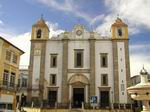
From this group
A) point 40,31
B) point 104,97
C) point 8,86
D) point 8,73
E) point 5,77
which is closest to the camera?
point 5,77

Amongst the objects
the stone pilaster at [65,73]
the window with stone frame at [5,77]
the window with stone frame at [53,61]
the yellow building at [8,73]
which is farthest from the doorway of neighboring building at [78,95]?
the window with stone frame at [5,77]

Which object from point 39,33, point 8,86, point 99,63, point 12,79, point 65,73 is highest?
point 39,33

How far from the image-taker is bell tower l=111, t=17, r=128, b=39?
39.7 m

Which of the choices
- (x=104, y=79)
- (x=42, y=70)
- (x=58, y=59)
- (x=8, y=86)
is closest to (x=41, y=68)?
(x=42, y=70)

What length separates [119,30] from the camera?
40.2m

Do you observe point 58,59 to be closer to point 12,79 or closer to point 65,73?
point 65,73

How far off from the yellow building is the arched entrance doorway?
1057cm

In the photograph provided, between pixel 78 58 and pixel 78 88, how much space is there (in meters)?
4.72

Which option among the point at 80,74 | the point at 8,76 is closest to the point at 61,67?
the point at 80,74

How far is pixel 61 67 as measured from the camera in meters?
39.1

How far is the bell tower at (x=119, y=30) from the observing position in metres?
39.7

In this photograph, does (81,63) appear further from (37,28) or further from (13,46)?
(13,46)

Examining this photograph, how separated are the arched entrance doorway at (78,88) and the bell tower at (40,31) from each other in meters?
8.34

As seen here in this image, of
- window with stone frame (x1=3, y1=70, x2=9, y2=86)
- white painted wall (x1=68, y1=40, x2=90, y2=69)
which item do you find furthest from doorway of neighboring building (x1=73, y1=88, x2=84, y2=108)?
window with stone frame (x1=3, y1=70, x2=9, y2=86)
